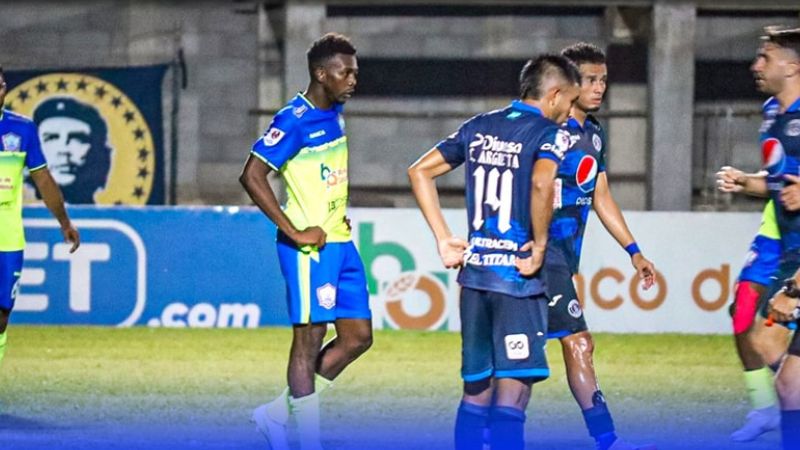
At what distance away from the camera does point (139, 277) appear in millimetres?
16688

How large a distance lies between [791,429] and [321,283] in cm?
236

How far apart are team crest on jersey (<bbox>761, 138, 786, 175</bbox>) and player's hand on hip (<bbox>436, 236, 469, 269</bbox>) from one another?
180 centimetres

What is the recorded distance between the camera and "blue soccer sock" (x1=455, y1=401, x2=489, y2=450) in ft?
23.2

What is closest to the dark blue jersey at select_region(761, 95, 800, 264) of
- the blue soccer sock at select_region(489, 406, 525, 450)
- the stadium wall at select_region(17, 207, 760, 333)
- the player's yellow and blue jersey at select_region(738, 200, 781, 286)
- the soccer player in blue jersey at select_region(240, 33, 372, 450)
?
the player's yellow and blue jersey at select_region(738, 200, 781, 286)

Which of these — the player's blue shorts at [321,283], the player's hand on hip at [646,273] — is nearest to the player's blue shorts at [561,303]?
the player's hand on hip at [646,273]

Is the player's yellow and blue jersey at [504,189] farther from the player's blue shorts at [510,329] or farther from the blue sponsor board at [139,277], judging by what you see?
the blue sponsor board at [139,277]

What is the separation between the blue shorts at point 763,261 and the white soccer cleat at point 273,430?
2840 mm

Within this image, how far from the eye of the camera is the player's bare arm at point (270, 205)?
310 inches

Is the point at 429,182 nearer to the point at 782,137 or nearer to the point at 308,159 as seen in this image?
the point at 308,159

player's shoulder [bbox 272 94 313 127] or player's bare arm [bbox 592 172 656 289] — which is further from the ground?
player's shoulder [bbox 272 94 313 127]

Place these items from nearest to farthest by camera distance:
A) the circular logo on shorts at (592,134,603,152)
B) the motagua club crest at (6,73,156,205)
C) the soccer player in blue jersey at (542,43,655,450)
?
the soccer player in blue jersey at (542,43,655,450), the circular logo on shorts at (592,134,603,152), the motagua club crest at (6,73,156,205)

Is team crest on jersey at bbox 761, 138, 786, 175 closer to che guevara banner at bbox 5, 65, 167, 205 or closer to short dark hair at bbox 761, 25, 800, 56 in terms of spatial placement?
short dark hair at bbox 761, 25, 800, 56

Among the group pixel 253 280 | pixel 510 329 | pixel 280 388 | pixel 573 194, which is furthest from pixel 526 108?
pixel 253 280

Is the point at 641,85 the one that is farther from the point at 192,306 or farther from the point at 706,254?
the point at 192,306
